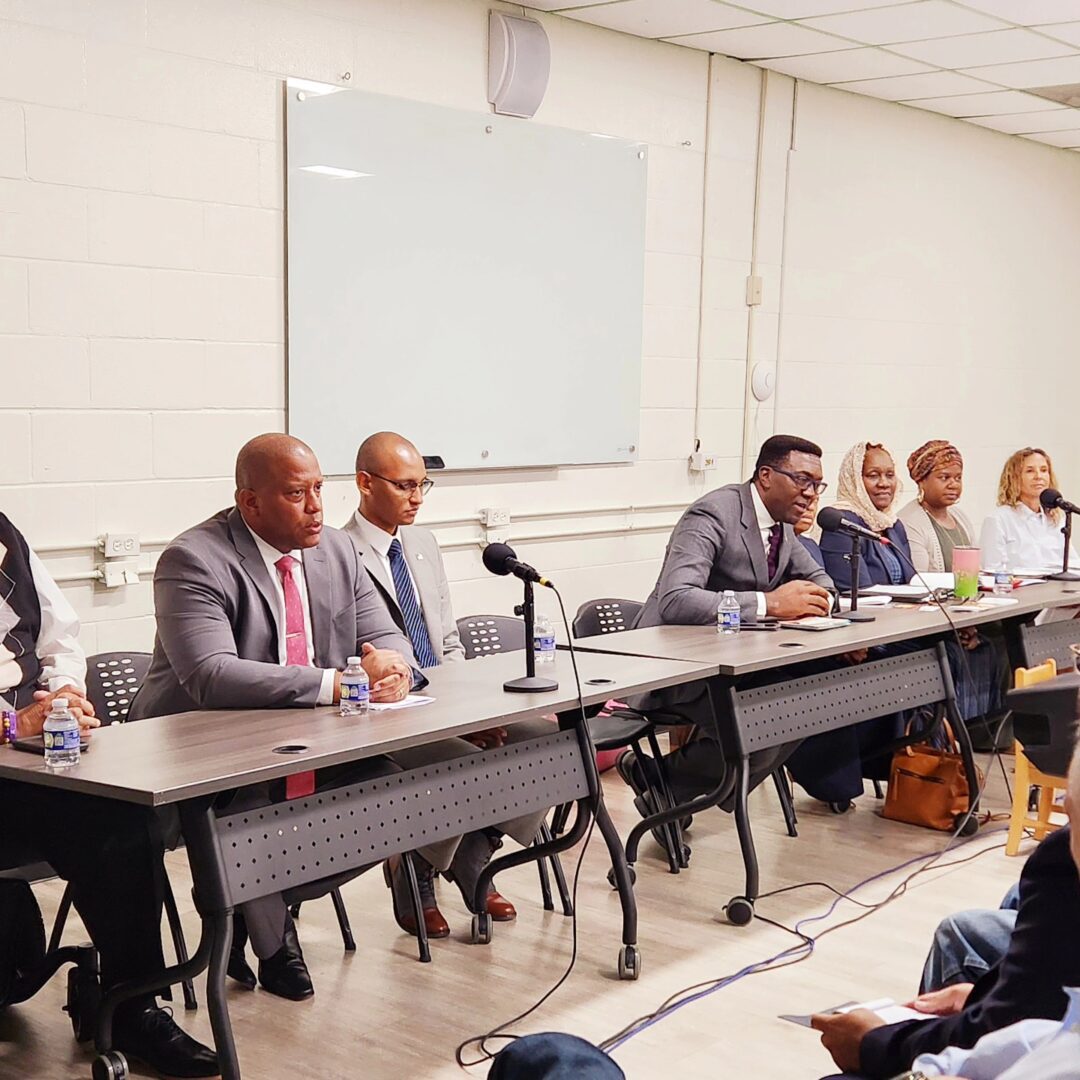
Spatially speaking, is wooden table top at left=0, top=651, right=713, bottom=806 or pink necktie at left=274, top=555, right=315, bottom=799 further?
pink necktie at left=274, top=555, right=315, bottom=799

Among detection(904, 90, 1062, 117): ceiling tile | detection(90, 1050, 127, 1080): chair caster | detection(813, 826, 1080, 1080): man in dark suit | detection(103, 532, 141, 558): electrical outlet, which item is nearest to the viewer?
detection(813, 826, 1080, 1080): man in dark suit

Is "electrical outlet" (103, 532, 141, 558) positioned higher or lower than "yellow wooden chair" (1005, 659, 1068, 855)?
higher

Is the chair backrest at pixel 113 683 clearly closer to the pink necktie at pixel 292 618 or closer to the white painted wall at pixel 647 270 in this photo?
the pink necktie at pixel 292 618

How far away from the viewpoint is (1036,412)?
9.27 m

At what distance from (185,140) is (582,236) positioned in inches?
75.1

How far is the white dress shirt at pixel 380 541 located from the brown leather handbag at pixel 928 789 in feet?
5.95

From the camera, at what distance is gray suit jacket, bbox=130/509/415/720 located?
3.45 meters

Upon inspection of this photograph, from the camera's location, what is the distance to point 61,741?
2.84 meters

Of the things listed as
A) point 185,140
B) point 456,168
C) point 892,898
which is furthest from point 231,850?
point 456,168

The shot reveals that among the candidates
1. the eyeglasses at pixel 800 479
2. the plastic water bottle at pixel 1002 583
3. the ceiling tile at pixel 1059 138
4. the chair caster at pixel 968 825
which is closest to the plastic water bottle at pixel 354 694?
the eyeglasses at pixel 800 479

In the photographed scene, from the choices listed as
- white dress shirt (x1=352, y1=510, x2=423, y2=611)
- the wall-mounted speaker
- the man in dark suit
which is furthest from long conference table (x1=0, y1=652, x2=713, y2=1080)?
the wall-mounted speaker

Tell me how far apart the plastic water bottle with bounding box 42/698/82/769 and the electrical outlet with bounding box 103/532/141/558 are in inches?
73.9

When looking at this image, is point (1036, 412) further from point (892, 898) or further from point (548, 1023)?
point (548, 1023)

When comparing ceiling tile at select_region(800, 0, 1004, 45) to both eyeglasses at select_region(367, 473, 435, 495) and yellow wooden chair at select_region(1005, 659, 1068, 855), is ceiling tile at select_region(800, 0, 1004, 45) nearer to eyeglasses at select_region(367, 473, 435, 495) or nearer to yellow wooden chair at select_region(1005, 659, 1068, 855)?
yellow wooden chair at select_region(1005, 659, 1068, 855)
